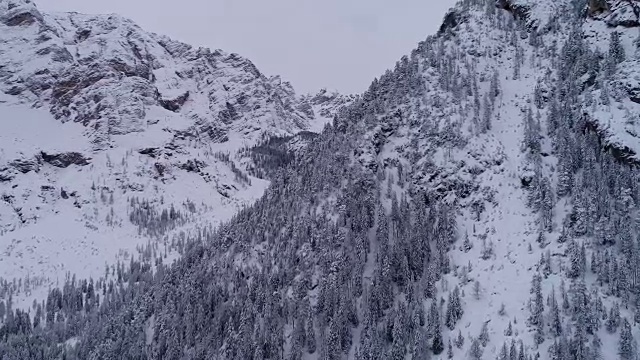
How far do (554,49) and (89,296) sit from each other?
126285 mm

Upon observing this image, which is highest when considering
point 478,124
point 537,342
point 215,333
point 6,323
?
point 478,124

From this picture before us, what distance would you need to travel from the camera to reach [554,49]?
8094cm

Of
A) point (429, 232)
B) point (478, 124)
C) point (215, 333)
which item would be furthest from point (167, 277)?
point (478, 124)

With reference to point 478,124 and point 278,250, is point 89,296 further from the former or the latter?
point 478,124

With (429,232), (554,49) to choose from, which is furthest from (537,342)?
(554,49)

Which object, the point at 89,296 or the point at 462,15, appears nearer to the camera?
the point at 462,15

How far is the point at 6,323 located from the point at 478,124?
384 feet

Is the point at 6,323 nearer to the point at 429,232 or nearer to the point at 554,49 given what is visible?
the point at 429,232

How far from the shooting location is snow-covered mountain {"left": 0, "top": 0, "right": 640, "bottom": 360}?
2068 inches

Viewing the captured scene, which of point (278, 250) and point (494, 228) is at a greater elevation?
point (494, 228)

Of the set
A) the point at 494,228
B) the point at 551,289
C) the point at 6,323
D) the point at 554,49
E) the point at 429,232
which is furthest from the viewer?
the point at 6,323

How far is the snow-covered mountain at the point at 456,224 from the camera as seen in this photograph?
52531mm

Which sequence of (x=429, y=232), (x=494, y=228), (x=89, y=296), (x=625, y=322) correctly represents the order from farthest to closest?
(x=89, y=296)
(x=429, y=232)
(x=494, y=228)
(x=625, y=322)

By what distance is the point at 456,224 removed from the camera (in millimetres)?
66375
